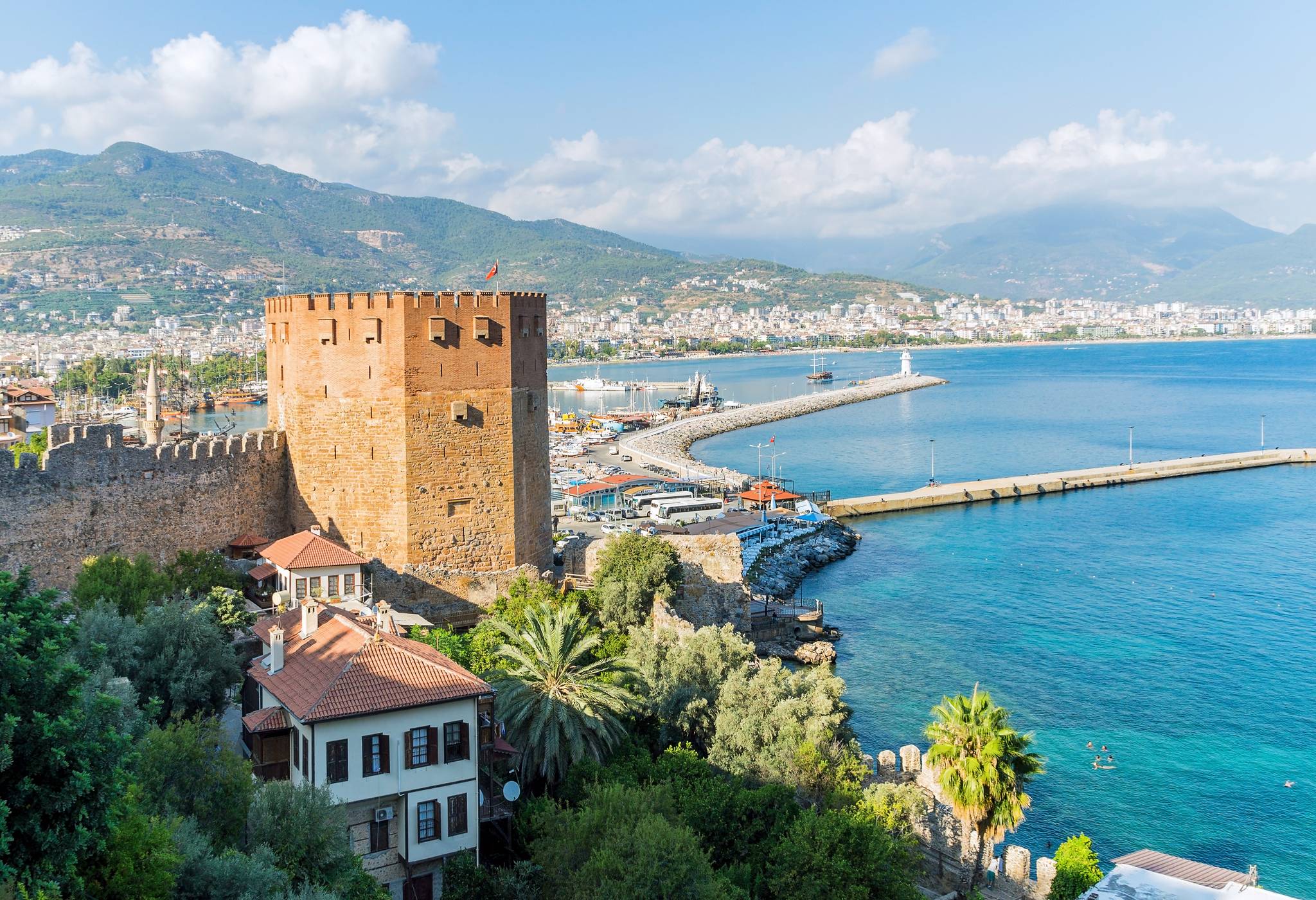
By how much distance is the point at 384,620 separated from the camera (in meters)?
15.9

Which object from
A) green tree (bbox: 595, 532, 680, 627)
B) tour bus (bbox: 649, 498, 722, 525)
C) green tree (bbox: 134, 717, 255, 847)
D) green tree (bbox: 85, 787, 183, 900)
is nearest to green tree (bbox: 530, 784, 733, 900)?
green tree (bbox: 134, 717, 255, 847)

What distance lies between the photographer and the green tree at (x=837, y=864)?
12.7 m

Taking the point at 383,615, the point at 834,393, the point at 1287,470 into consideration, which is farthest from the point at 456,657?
the point at 834,393

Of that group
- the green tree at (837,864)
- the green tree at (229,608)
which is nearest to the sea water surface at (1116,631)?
the green tree at (837,864)

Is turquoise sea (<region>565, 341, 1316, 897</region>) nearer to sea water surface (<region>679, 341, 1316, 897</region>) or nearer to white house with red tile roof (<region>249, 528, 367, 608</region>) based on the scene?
sea water surface (<region>679, 341, 1316, 897</region>)

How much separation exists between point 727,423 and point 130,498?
259 ft

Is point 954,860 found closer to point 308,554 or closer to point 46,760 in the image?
point 308,554

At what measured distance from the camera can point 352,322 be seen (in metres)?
19.1

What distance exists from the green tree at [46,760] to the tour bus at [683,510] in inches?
1514

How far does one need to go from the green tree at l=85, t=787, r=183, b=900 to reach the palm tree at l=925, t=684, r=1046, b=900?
10914 millimetres

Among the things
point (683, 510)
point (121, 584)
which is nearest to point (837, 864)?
point (121, 584)

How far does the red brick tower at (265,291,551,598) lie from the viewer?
18.9 metres

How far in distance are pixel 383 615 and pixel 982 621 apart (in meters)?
25.3

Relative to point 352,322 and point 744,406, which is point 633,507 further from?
point 744,406
